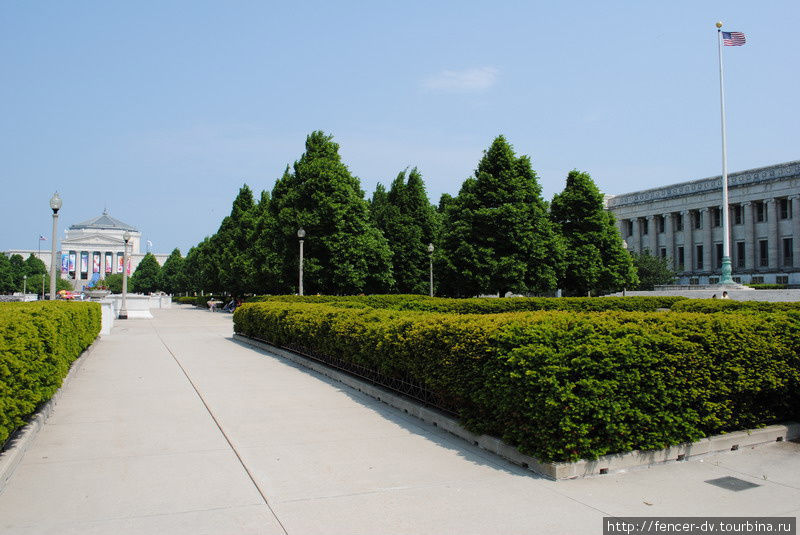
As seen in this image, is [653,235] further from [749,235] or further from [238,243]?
[238,243]

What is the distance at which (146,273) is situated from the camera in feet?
440

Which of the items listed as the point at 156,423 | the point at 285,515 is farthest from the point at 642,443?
the point at 156,423

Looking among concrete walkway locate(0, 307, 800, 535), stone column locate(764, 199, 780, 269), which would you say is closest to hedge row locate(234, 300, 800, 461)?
concrete walkway locate(0, 307, 800, 535)

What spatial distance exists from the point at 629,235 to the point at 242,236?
5028 cm

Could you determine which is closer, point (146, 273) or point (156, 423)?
point (156, 423)

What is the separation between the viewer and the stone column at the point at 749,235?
6188cm

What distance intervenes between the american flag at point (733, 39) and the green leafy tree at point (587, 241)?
12.2 m

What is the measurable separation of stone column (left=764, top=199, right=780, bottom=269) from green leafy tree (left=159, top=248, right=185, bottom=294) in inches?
3766

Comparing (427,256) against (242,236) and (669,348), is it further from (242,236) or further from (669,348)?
(669,348)

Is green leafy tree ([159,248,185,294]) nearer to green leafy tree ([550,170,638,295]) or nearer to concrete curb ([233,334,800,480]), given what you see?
green leafy tree ([550,170,638,295])

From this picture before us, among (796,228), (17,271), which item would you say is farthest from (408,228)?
(17,271)

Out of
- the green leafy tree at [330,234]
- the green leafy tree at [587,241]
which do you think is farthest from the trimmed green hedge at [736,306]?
the green leafy tree at [587,241]

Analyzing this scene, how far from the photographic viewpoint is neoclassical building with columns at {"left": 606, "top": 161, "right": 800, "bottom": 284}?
58.9 m

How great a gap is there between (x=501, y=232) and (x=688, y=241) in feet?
142
